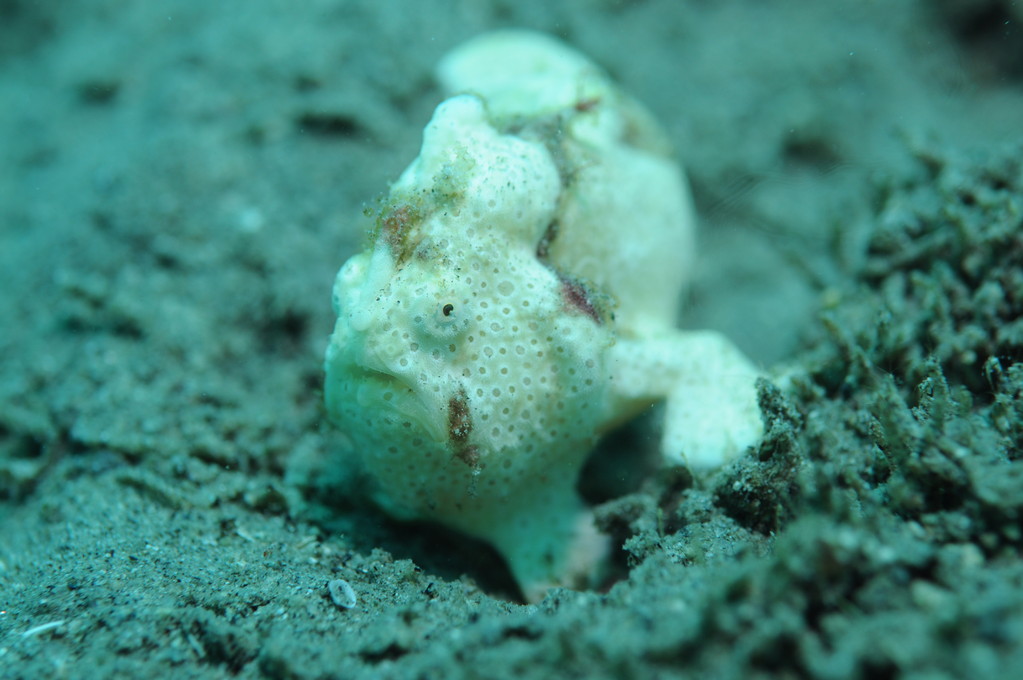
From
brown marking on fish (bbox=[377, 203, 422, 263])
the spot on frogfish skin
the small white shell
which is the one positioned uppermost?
brown marking on fish (bbox=[377, 203, 422, 263])

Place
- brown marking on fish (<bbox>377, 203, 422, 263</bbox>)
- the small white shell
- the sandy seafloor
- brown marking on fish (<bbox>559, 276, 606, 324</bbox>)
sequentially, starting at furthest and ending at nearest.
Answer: brown marking on fish (<bbox>559, 276, 606, 324</bbox>)
brown marking on fish (<bbox>377, 203, 422, 263</bbox>)
the small white shell
the sandy seafloor

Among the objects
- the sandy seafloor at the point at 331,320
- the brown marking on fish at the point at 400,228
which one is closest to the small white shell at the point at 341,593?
the sandy seafloor at the point at 331,320

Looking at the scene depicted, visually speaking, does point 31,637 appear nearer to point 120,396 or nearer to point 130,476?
point 130,476

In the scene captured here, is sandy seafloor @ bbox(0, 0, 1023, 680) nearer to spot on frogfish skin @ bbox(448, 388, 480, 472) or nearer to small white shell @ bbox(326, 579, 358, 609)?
small white shell @ bbox(326, 579, 358, 609)

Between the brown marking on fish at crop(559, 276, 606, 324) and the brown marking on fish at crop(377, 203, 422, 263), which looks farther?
the brown marking on fish at crop(559, 276, 606, 324)

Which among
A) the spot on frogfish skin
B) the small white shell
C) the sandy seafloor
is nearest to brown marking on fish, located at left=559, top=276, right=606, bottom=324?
the spot on frogfish skin

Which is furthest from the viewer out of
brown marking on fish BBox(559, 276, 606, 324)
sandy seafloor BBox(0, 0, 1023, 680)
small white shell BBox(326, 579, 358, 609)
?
brown marking on fish BBox(559, 276, 606, 324)

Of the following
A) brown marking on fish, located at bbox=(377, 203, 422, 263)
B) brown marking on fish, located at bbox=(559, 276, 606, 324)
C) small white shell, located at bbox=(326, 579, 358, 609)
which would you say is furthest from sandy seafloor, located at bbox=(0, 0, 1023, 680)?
brown marking on fish, located at bbox=(377, 203, 422, 263)

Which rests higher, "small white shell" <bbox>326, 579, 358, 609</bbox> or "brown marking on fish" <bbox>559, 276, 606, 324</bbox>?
"brown marking on fish" <bbox>559, 276, 606, 324</bbox>

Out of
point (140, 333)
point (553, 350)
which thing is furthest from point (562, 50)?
point (140, 333)
